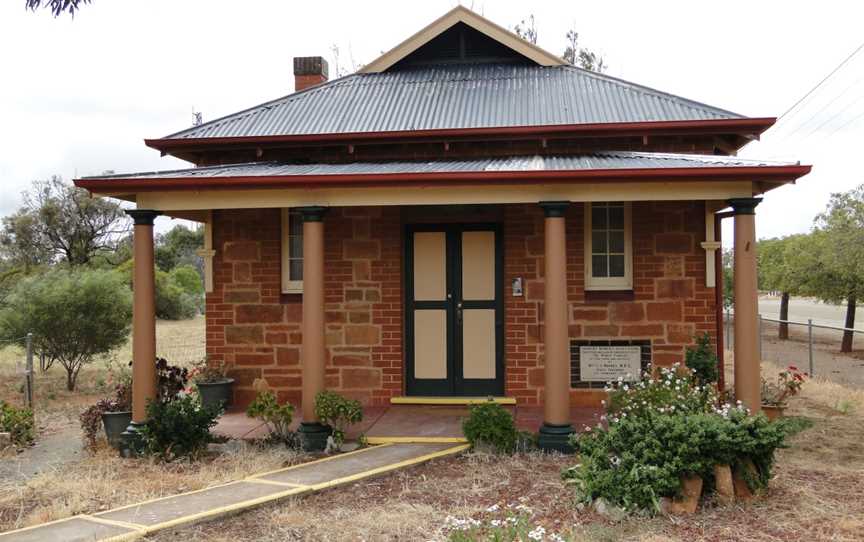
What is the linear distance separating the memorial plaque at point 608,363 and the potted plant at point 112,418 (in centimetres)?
530

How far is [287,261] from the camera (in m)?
9.45

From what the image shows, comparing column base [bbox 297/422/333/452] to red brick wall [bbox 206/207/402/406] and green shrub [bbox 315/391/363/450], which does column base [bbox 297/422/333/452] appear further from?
red brick wall [bbox 206/207/402/406]

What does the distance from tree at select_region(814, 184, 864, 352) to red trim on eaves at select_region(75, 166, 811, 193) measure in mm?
16715

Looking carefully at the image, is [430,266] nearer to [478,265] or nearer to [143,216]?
[478,265]

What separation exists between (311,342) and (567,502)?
310 cm

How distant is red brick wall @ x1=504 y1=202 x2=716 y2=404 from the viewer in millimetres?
8953

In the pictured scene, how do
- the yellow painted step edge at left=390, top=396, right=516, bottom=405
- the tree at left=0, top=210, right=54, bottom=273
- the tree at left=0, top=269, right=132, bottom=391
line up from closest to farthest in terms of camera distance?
the yellow painted step edge at left=390, top=396, right=516, bottom=405
the tree at left=0, top=269, right=132, bottom=391
the tree at left=0, top=210, right=54, bottom=273

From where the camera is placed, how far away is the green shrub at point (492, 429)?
7203 mm

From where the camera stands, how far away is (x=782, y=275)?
2547 cm

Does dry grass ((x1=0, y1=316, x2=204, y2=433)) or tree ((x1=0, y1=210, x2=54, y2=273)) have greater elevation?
tree ((x1=0, y1=210, x2=54, y2=273))

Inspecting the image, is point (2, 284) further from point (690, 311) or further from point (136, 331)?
point (690, 311)

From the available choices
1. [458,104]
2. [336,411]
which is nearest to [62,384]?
[336,411]

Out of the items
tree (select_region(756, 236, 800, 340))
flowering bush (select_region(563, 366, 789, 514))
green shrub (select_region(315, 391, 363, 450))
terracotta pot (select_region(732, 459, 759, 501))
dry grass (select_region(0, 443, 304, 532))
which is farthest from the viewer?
tree (select_region(756, 236, 800, 340))

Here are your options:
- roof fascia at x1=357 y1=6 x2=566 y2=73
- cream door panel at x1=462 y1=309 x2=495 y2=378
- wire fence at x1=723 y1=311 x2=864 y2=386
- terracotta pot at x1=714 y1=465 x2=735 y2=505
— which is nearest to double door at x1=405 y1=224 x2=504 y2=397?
cream door panel at x1=462 y1=309 x2=495 y2=378
